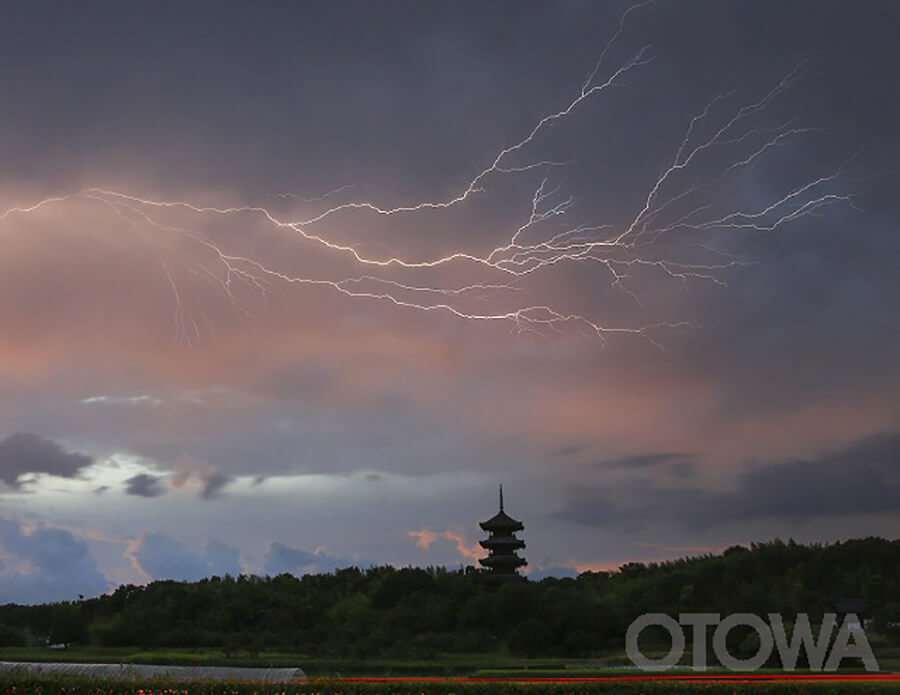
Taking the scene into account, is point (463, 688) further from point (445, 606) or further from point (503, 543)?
point (503, 543)

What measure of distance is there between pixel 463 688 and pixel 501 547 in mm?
43260

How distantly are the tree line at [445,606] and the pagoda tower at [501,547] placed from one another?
1743mm

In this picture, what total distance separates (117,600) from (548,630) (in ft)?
103

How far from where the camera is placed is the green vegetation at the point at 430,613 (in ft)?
140

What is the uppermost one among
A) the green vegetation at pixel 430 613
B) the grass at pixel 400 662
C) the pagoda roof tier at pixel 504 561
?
the pagoda roof tier at pixel 504 561

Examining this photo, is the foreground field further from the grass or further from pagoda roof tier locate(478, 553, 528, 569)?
pagoda roof tier locate(478, 553, 528, 569)

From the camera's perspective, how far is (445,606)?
50.0 m

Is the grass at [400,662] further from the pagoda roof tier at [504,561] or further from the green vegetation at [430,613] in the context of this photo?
the pagoda roof tier at [504,561]

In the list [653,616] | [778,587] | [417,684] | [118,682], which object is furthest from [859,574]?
[118,682]

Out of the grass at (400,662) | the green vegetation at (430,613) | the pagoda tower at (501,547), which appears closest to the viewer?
the grass at (400,662)

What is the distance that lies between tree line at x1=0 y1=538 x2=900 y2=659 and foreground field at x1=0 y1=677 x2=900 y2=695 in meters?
19.4

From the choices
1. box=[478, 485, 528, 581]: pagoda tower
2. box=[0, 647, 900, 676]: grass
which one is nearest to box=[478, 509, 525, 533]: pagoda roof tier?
box=[478, 485, 528, 581]: pagoda tower

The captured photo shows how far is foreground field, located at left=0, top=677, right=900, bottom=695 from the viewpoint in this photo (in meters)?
22.8

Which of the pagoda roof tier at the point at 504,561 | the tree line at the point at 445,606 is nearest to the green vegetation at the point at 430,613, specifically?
the tree line at the point at 445,606
